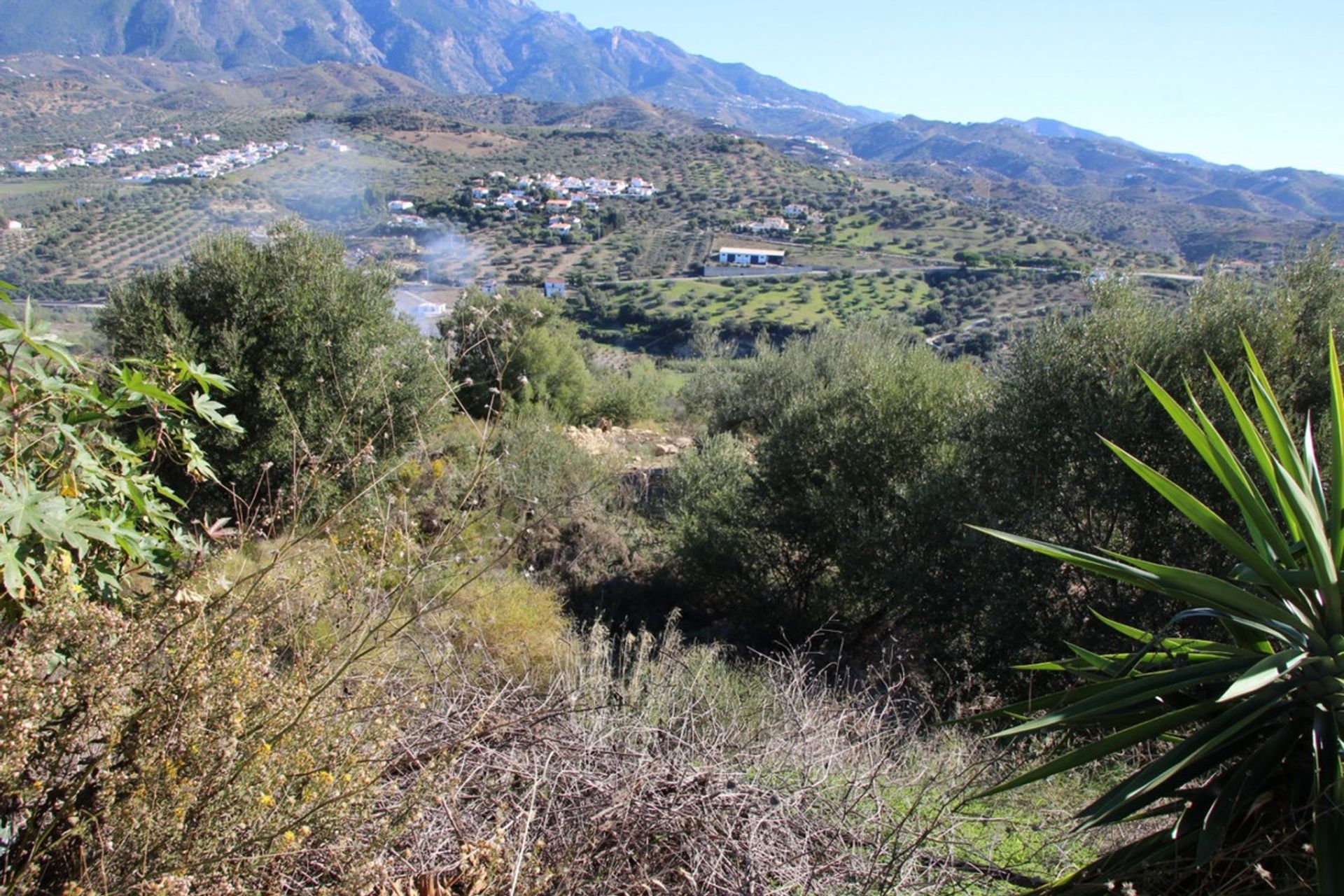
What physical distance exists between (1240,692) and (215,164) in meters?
63.8

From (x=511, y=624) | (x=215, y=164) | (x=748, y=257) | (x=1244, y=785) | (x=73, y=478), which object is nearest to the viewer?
(x=1244, y=785)

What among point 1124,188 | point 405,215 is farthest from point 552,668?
point 1124,188

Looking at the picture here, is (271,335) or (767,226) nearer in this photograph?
(271,335)

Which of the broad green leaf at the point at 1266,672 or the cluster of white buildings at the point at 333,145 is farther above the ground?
the cluster of white buildings at the point at 333,145

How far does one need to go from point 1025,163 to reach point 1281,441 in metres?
140

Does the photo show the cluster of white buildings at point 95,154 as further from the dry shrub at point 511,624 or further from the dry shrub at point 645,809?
the dry shrub at point 645,809

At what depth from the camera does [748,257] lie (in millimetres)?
55375

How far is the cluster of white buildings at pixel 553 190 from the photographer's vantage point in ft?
190

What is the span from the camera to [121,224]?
119 ft

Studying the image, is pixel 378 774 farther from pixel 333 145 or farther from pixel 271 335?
pixel 333 145

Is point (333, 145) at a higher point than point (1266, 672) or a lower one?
higher

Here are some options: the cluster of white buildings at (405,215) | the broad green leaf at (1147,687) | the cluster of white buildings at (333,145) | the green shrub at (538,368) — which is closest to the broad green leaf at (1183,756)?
the broad green leaf at (1147,687)

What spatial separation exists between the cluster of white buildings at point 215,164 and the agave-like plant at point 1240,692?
56.1 m

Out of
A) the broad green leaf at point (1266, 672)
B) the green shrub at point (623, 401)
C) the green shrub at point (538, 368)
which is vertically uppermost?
the broad green leaf at point (1266, 672)
